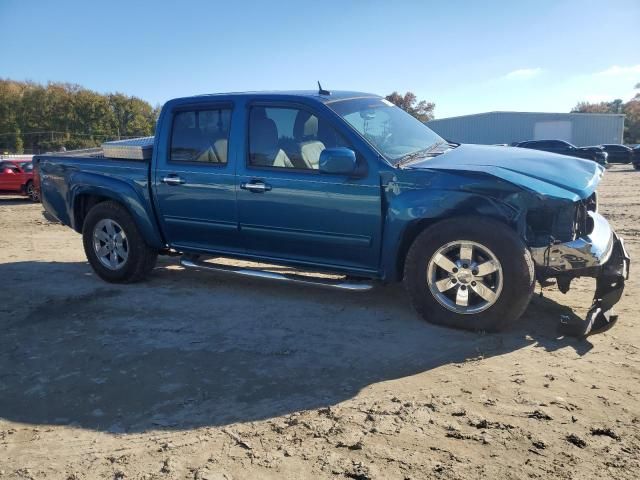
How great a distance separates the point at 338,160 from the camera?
4418mm

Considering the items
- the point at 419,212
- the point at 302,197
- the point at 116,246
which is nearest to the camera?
the point at 419,212

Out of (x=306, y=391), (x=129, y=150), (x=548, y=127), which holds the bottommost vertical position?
(x=306, y=391)

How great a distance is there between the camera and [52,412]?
10.9 ft

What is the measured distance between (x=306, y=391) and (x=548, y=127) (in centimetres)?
4837

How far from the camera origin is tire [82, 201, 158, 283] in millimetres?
5965

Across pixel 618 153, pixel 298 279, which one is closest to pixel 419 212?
pixel 298 279

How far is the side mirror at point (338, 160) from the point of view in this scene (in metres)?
4.42

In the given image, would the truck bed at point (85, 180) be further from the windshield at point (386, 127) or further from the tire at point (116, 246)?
the windshield at point (386, 127)

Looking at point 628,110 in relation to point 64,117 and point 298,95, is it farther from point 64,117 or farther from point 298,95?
point 298,95

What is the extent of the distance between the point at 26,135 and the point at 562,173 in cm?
5828

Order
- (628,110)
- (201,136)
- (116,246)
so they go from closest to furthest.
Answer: (201,136)
(116,246)
(628,110)

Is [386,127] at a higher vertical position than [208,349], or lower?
higher

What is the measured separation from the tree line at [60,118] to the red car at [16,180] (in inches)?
1474

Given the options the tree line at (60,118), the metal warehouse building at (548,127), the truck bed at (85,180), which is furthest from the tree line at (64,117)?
the truck bed at (85,180)
